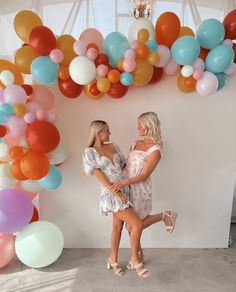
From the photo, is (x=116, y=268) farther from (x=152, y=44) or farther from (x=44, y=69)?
(x=152, y=44)

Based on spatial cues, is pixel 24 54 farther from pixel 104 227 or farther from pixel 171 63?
pixel 104 227

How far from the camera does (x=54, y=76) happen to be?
2422mm

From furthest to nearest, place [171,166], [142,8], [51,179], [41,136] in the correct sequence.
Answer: [142,8], [171,166], [51,179], [41,136]

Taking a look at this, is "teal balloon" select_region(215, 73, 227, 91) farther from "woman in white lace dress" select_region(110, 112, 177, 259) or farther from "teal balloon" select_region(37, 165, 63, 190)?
"teal balloon" select_region(37, 165, 63, 190)

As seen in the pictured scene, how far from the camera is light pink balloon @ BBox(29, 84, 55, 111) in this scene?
100 inches

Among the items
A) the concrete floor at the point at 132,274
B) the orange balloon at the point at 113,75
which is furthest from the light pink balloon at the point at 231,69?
the concrete floor at the point at 132,274

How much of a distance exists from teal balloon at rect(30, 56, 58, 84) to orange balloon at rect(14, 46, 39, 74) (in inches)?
2.3

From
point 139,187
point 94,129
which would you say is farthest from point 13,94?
point 139,187

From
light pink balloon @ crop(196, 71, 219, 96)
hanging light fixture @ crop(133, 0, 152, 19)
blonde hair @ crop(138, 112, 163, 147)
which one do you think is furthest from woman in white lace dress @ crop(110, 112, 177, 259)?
hanging light fixture @ crop(133, 0, 152, 19)

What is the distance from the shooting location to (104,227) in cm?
299

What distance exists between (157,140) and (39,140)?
2.97ft

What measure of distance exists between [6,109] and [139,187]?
1.20 meters

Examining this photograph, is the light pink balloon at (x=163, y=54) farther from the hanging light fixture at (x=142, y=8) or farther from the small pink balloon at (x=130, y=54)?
the hanging light fixture at (x=142, y=8)

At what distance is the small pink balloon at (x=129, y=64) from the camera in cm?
238
